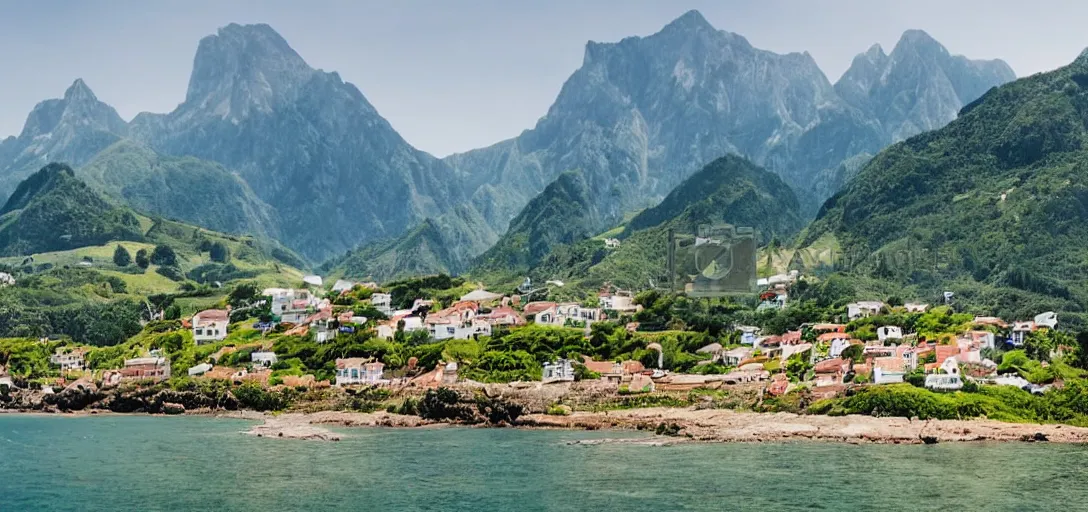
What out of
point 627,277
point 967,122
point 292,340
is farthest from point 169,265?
point 967,122

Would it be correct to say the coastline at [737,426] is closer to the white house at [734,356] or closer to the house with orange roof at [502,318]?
the white house at [734,356]

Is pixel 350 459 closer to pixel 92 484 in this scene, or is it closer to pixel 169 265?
pixel 92 484

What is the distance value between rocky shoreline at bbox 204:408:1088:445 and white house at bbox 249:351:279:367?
677 inches

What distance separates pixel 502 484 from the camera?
4509cm

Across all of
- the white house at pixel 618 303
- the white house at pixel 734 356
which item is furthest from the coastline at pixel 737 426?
the white house at pixel 618 303

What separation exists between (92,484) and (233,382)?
34.9 metres

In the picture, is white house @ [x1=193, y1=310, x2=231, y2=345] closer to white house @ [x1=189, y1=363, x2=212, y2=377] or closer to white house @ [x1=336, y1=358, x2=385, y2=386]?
white house @ [x1=189, y1=363, x2=212, y2=377]

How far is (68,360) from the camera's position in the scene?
9481cm

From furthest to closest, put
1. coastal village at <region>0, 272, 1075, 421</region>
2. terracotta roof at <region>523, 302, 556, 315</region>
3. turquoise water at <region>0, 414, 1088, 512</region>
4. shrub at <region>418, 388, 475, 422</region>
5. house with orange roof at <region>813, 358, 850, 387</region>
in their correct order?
terracotta roof at <region>523, 302, 556, 315</region>
coastal village at <region>0, 272, 1075, 421</region>
house with orange roof at <region>813, 358, 850, 387</region>
shrub at <region>418, 388, 475, 422</region>
turquoise water at <region>0, 414, 1088, 512</region>

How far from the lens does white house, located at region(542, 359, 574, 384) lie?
76.1 metres

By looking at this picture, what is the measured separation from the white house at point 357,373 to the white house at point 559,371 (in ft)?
41.1

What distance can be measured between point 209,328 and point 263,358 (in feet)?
49.7

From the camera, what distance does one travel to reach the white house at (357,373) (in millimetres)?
79438

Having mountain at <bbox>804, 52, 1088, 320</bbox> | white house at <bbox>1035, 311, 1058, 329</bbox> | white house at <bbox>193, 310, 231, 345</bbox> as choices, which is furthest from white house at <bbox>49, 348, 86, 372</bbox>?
mountain at <bbox>804, 52, 1088, 320</bbox>
